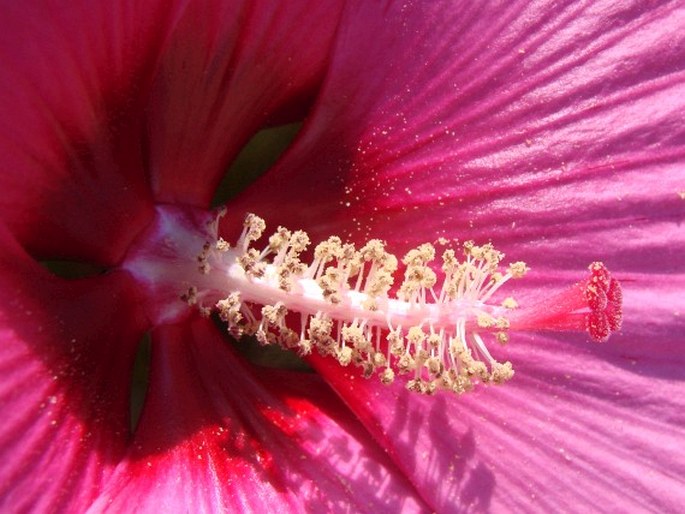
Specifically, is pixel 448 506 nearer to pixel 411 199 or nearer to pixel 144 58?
pixel 411 199

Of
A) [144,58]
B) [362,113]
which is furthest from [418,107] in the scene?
[144,58]

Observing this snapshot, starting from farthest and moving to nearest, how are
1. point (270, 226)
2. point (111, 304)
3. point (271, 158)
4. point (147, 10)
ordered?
1. point (271, 158)
2. point (270, 226)
3. point (111, 304)
4. point (147, 10)

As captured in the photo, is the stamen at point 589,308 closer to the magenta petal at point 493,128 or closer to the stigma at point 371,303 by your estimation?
the stigma at point 371,303

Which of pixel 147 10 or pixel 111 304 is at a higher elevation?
pixel 147 10

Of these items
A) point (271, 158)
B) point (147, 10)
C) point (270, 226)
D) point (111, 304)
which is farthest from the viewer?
point (271, 158)

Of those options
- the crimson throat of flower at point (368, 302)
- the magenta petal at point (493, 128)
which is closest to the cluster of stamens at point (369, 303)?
the crimson throat of flower at point (368, 302)

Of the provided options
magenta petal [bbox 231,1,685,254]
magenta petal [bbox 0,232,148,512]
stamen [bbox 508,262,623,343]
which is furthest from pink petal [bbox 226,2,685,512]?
magenta petal [bbox 0,232,148,512]

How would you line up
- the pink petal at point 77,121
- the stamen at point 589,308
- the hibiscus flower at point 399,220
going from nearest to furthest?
the pink petal at point 77,121, the stamen at point 589,308, the hibiscus flower at point 399,220
